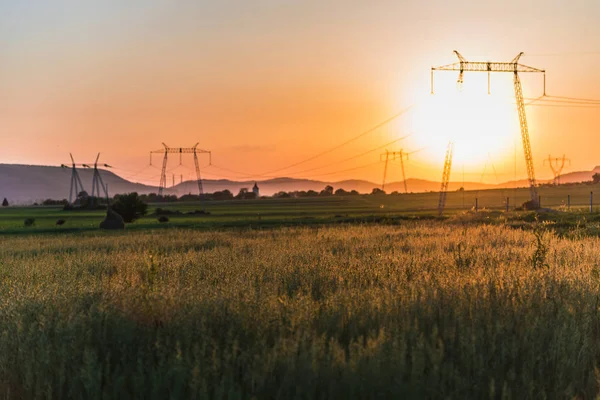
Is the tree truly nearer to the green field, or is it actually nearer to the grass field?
the green field

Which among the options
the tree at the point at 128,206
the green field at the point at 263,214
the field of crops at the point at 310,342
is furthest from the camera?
the tree at the point at 128,206

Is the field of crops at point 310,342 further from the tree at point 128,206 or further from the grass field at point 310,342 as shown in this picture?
the tree at point 128,206

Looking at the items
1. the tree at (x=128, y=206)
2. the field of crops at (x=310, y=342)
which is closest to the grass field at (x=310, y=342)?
the field of crops at (x=310, y=342)

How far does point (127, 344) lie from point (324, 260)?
957 cm

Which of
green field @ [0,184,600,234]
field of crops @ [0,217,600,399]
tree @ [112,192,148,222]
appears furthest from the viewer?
tree @ [112,192,148,222]

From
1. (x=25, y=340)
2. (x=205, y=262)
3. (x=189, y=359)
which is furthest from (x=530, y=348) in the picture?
(x=205, y=262)

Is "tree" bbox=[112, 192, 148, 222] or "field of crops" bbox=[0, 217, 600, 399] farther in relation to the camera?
"tree" bbox=[112, 192, 148, 222]

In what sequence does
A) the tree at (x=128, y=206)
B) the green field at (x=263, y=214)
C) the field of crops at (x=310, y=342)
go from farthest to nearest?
1. the tree at (x=128, y=206)
2. the green field at (x=263, y=214)
3. the field of crops at (x=310, y=342)

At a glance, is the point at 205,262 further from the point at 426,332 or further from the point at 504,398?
the point at 504,398

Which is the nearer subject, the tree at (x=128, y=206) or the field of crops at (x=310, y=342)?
the field of crops at (x=310, y=342)

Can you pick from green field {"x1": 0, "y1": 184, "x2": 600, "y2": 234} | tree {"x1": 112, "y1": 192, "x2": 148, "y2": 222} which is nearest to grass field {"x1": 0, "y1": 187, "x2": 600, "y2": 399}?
green field {"x1": 0, "y1": 184, "x2": 600, "y2": 234}

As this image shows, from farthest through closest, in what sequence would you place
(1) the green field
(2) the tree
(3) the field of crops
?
(2) the tree, (1) the green field, (3) the field of crops

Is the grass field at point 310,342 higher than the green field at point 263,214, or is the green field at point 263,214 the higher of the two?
the green field at point 263,214

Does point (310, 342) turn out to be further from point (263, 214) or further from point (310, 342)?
point (263, 214)
